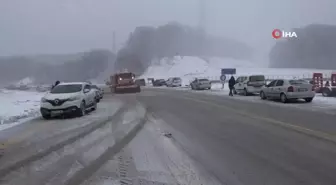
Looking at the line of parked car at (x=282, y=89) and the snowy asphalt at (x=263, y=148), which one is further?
the line of parked car at (x=282, y=89)

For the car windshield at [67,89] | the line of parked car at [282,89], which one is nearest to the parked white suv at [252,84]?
the line of parked car at [282,89]

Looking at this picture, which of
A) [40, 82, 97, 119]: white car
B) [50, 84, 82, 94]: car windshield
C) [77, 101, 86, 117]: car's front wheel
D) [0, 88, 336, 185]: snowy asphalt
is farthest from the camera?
[50, 84, 82, 94]: car windshield

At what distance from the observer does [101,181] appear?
609 cm

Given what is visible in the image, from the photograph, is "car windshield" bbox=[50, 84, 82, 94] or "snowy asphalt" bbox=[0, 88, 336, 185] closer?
"snowy asphalt" bbox=[0, 88, 336, 185]

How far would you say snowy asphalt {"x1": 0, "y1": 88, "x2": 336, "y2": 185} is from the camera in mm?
6234

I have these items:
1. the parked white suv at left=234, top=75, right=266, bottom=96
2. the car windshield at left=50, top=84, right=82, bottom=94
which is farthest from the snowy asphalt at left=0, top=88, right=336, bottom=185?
the parked white suv at left=234, top=75, right=266, bottom=96

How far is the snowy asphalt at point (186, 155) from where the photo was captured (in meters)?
6.23

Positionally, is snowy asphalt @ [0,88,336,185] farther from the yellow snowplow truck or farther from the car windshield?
the yellow snowplow truck

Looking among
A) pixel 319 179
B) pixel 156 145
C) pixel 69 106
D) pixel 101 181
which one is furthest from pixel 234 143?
pixel 69 106

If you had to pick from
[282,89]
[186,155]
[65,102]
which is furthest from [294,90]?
[186,155]

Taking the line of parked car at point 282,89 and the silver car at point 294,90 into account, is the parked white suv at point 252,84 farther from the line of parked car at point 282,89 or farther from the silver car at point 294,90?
the silver car at point 294,90

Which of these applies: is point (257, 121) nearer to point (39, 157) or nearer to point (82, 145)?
point (82, 145)

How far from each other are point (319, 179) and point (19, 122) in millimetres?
13321

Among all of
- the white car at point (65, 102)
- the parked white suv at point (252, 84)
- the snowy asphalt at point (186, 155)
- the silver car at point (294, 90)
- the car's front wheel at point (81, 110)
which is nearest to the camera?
the snowy asphalt at point (186, 155)
